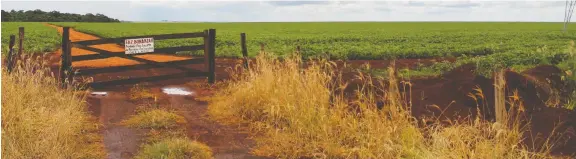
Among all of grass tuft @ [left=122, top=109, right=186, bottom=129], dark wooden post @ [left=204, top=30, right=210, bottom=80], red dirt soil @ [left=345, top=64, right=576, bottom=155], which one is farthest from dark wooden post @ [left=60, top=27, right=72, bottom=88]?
red dirt soil @ [left=345, top=64, right=576, bottom=155]

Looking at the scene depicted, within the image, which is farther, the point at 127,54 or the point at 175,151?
the point at 127,54

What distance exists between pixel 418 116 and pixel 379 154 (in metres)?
1.86

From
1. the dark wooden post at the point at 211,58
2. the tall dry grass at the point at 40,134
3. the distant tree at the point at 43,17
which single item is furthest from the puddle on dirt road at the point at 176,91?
the distant tree at the point at 43,17

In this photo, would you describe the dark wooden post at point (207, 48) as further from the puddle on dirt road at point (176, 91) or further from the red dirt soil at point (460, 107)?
the red dirt soil at point (460, 107)

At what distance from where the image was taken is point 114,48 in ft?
83.1

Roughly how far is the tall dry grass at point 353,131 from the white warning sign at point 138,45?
4211mm

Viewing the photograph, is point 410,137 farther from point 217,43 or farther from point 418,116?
point 217,43

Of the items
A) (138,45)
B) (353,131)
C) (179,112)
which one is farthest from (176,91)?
(353,131)

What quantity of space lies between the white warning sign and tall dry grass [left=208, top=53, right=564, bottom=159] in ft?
13.8

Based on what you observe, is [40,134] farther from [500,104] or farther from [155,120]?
[500,104]

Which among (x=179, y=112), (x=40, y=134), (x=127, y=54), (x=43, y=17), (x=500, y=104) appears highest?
(x=43, y=17)

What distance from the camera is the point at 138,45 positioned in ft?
41.9

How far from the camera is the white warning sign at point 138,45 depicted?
12.6 meters

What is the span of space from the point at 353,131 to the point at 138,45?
725 cm
